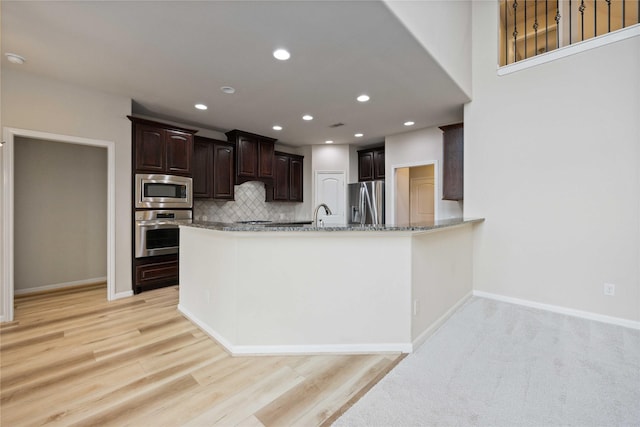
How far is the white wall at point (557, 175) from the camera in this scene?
273cm

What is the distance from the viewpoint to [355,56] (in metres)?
2.52

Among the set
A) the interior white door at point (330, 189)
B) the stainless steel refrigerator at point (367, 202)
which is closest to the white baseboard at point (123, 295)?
the interior white door at point (330, 189)

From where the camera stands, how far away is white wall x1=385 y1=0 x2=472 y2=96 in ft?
7.22

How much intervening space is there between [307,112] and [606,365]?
3.95 metres

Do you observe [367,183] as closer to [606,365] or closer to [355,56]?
[355,56]

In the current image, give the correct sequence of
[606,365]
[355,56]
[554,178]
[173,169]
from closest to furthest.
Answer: [606,365]
[355,56]
[554,178]
[173,169]

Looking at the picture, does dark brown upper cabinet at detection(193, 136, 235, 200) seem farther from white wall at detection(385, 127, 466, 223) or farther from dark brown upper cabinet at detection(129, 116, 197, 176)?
white wall at detection(385, 127, 466, 223)

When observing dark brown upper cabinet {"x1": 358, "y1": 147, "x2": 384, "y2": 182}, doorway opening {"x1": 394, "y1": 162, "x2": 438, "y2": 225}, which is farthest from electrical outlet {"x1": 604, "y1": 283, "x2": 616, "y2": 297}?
dark brown upper cabinet {"x1": 358, "y1": 147, "x2": 384, "y2": 182}

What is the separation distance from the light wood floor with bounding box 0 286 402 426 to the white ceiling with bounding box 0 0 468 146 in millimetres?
2508

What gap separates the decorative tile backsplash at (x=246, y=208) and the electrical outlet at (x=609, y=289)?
5088mm

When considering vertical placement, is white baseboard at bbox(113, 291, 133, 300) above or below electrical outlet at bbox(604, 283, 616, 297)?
below

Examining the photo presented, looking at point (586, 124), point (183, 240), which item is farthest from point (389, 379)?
point (586, 124)

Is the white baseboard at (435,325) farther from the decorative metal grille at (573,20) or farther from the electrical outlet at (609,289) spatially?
the decorative metal grille at (573,20)

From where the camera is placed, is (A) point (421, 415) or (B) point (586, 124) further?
(B) point (586, 124)
